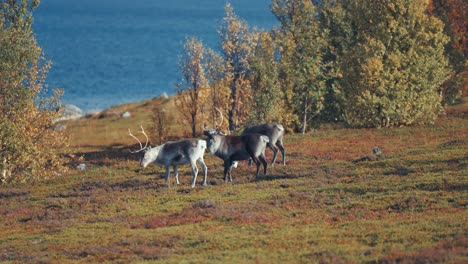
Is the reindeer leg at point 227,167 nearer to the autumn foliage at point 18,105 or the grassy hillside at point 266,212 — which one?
the grassy hillside at point 266,212

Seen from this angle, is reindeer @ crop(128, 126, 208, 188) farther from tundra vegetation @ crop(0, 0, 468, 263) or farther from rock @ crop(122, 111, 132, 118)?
rock @ crop(122, 111, 132, 118)

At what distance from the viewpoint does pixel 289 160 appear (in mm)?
40906

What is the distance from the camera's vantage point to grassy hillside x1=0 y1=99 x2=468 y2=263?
23.3 meters

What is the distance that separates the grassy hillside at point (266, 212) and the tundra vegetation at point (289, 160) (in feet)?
0.31

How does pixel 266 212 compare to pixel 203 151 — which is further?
pixel 203 151

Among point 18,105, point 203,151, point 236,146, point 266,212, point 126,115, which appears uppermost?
point 18,105

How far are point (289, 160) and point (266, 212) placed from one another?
12366mm

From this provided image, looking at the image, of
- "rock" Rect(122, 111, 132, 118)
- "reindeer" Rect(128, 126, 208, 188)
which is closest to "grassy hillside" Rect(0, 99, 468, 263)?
"reindeer" Rect(128, 126, 208, 188)

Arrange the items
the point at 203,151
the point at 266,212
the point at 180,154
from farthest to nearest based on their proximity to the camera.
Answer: the point at 203,151, the point at 180,154, the point at 266,212

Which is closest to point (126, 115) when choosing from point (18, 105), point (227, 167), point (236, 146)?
point (18, 105)

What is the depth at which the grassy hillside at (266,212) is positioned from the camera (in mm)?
23266

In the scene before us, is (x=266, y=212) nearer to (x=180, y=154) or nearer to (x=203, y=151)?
(x=203, y=151)

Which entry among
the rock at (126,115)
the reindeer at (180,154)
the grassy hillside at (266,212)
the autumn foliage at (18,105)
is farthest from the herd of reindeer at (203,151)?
the rock at (126,115)

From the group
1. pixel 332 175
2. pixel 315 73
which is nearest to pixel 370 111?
pixel 315 73
